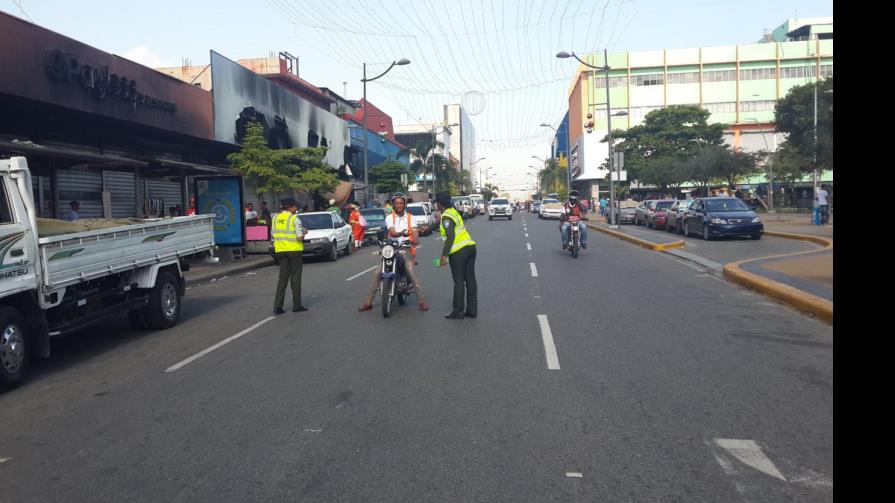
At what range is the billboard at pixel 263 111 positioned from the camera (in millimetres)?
26516

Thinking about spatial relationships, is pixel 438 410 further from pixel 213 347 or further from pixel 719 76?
pixel 719 76

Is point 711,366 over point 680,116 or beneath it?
beneath

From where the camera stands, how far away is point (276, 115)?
32.9 meters

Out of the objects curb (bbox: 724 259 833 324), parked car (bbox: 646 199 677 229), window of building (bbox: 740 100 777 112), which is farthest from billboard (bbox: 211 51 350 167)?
window of building (bbox: 740 100 777 112)

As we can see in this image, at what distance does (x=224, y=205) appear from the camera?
72.2ft

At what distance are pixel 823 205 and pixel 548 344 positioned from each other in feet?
81.8

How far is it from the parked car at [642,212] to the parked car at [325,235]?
19.2m

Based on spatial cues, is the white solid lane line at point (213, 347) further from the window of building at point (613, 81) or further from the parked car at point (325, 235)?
the window of building at point (613, 81)

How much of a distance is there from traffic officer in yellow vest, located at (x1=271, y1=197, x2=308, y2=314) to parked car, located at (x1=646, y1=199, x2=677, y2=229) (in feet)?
84.5

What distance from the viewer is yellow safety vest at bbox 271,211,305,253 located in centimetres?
1113
